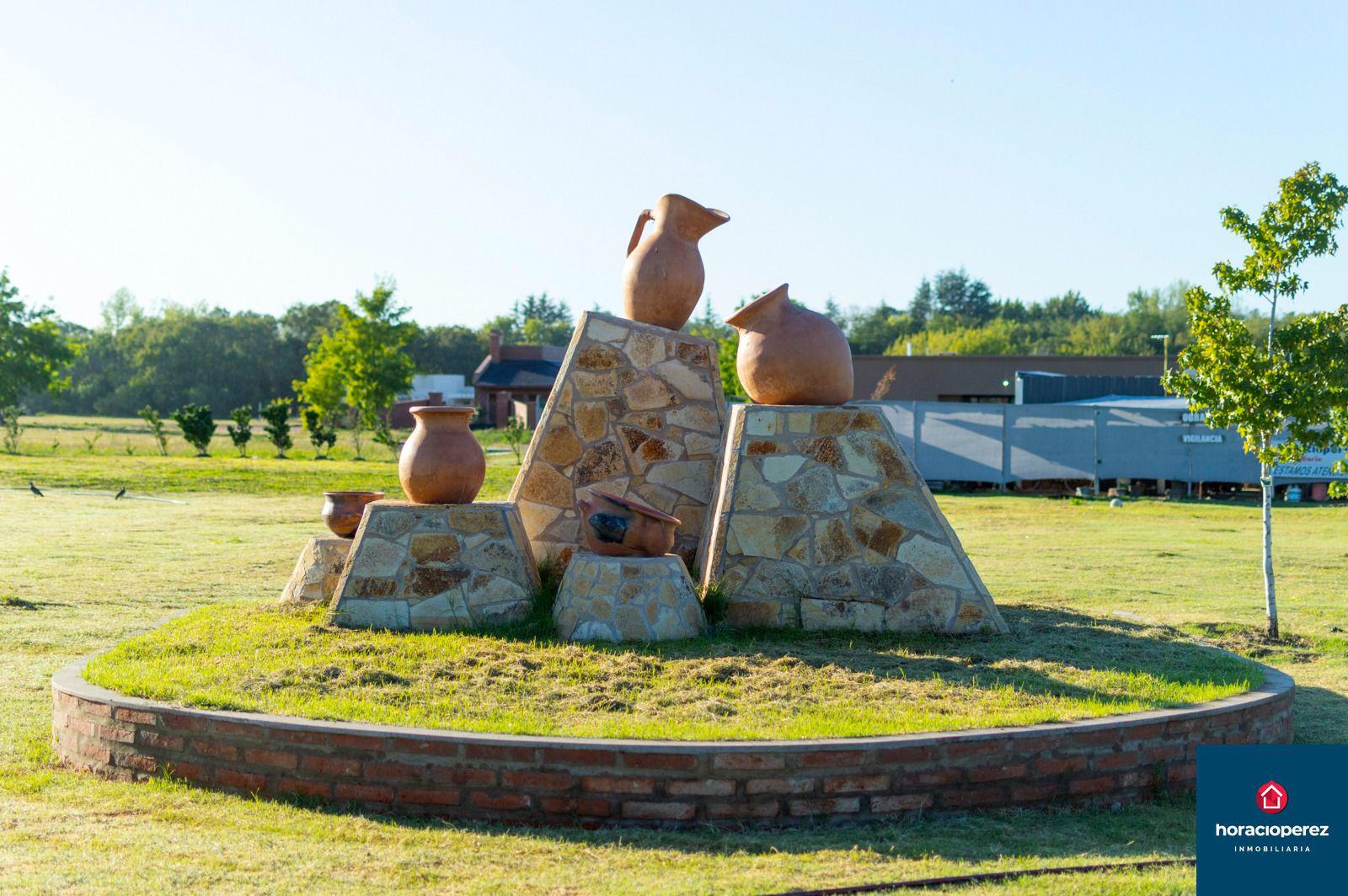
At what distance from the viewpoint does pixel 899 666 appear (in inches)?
257

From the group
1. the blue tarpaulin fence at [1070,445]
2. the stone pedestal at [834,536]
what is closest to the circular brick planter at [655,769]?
the stone pedestal at [834,536]

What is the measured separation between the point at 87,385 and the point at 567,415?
73672mm

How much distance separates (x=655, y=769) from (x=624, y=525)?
247cm

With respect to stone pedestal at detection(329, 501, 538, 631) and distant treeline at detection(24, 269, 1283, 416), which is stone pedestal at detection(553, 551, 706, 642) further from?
distant treeline at detection(24, 269, 1283, 416)

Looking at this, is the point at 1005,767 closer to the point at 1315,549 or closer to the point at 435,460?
the point at 435,460

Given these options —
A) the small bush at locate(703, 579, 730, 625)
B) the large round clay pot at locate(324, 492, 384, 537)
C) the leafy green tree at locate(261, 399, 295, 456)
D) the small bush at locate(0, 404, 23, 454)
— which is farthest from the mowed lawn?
the leafy green tree at locate(261, 399, 295, 456)

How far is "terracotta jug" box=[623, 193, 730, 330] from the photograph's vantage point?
8.75 m

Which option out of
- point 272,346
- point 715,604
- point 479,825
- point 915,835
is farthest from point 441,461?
point 272,346

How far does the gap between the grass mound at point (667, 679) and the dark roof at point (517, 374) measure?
48.8m

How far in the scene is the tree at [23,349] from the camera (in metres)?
42.8

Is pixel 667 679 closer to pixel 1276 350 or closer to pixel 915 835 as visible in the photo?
pixel 915 835

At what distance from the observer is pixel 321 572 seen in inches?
309

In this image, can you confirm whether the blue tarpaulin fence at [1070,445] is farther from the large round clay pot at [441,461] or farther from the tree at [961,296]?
the tree at [961,296]

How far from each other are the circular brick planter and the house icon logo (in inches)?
40.8
